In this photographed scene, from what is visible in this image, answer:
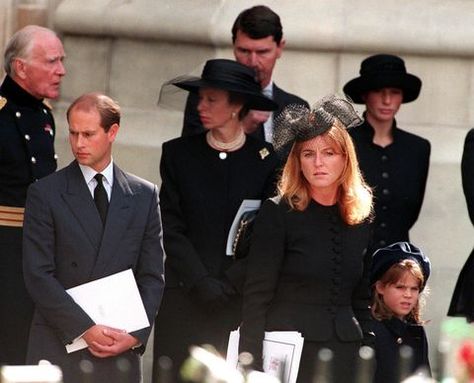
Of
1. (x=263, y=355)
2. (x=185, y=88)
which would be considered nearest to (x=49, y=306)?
(x=263, y=355)

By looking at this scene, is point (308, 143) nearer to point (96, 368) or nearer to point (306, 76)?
point (96, 368)

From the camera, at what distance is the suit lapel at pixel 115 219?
7711mm

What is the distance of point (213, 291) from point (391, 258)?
0.86 metres

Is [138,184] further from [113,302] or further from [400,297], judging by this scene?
[400,297]

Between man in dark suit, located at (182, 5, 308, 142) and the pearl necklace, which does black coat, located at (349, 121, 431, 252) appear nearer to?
man in dark suit, located at (182, 5, 308, 142)

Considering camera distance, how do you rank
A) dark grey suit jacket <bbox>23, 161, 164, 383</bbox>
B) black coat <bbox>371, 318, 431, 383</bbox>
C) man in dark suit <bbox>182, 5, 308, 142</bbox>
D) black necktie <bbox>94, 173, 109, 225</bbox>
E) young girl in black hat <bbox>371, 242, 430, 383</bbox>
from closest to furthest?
dark grey suit jacket <bbox>23, 161, 164, 383</bbox>, black necktie <bbox>94, 173, 109, 225</bbox>, black coat <bbox>371, 318, 431, 383</bbox>, young girl in black hat <bbox>371, 242, 430, 383</bbox>, man in dark suit <bbox>182, 5, 308, 142</bbox>

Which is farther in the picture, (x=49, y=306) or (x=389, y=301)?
(x=389, y=301)

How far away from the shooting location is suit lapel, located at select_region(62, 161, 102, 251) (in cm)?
771

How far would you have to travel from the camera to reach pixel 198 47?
1099cm

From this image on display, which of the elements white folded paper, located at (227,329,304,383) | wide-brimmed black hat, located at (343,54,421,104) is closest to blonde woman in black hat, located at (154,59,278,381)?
wide-brimmed black hat, located at (343,54,421,104)

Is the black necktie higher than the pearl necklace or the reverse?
the reverse

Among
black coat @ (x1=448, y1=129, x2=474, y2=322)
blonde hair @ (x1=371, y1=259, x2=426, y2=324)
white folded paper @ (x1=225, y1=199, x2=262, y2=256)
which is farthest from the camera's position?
black coat @ (x1=448, y1=129, x2=474, y2=322)

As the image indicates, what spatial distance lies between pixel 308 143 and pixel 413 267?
1117 mm

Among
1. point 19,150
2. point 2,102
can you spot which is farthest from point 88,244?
point 2,102
